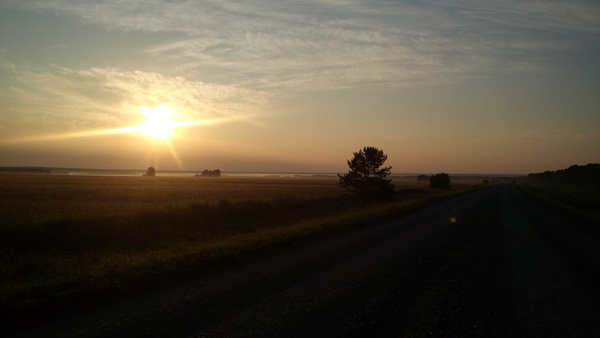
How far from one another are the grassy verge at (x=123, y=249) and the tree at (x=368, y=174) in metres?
15.5

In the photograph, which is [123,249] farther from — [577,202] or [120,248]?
[577,202]

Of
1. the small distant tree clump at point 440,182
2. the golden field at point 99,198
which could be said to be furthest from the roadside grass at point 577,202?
the small distant tree clump at point 440,182

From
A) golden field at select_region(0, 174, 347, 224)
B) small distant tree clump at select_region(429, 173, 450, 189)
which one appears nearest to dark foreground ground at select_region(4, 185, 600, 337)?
golden field at select_region(0, 174, 347, 224)

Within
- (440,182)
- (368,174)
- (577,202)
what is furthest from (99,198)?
(440,182)

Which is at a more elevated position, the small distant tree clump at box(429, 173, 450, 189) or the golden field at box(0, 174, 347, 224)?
the small distant tree clump at box(429, 173, 450, 189)

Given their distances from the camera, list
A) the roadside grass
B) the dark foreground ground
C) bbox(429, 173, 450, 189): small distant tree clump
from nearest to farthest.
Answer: the dark foreground ground < the roadside grass < bbox(429, 173, 450, 189): small distant tree clump

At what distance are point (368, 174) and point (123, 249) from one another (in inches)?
1170

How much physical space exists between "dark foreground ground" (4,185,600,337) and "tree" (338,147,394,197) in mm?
27479

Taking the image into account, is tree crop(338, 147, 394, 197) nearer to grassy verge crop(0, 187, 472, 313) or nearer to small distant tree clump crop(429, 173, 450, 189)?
grassy verge crop(0, 187, 472, 313)

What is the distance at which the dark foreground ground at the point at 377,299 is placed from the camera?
6.17m

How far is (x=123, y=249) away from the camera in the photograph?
15.1 metres

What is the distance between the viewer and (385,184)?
41.4 meters

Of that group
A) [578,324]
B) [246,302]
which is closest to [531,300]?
[578,324]

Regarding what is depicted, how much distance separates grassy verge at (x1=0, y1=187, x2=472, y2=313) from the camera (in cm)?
859
